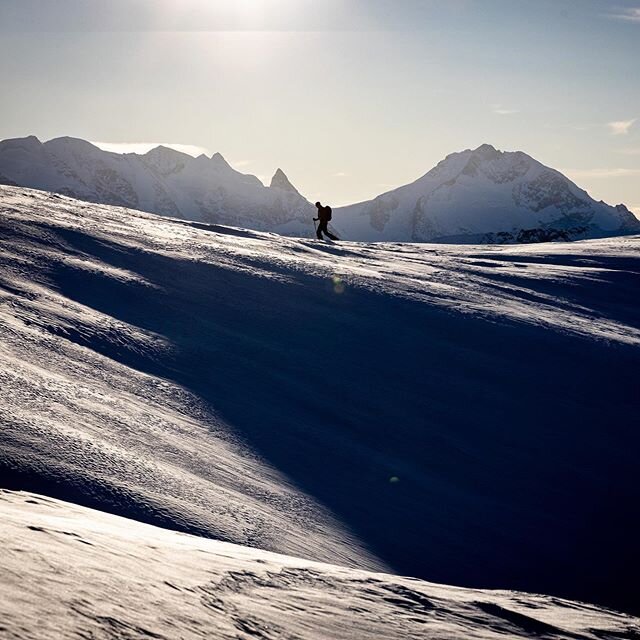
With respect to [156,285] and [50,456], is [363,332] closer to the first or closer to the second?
[156,285]

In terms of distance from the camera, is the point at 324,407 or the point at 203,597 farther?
the point at 324,407

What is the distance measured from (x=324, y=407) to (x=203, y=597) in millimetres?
6608

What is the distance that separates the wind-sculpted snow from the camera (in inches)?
129

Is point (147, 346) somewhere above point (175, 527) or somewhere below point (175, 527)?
above

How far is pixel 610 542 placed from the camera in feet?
29.6

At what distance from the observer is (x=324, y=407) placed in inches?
415

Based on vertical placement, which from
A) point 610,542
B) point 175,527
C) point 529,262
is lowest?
point 610,542

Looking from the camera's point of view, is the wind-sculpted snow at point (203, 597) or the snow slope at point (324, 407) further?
the snow slope at point (324, 407)

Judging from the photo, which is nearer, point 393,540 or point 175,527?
point 175,527

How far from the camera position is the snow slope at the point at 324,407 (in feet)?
24.3

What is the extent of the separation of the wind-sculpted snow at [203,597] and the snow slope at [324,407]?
1523 mm

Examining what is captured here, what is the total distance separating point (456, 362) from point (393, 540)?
5.14m

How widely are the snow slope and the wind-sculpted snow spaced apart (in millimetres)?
1523

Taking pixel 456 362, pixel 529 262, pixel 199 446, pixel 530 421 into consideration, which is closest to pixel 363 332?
pixel 456 362
